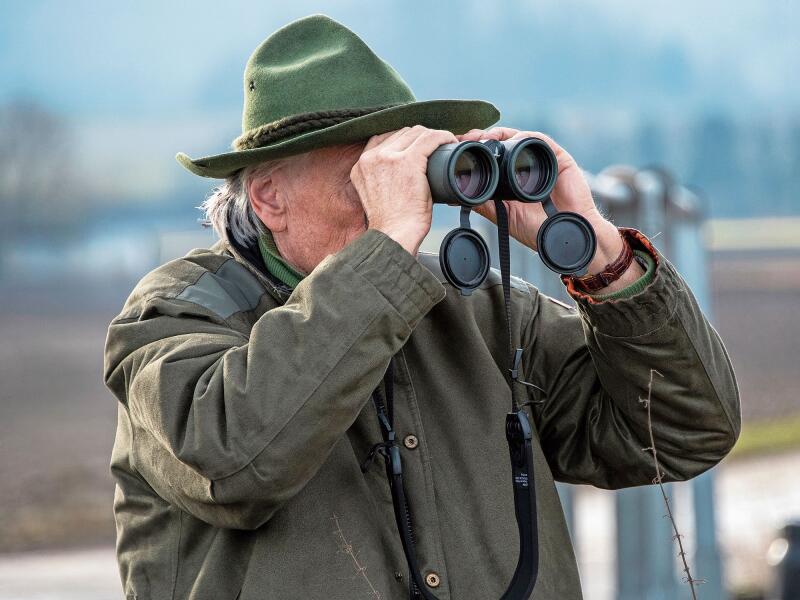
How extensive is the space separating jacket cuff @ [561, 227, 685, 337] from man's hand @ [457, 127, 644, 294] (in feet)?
0.11

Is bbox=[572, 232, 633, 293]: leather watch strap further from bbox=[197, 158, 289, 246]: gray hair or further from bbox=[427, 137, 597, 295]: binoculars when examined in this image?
bbox=[197, 158, 289, 246]: gray hair

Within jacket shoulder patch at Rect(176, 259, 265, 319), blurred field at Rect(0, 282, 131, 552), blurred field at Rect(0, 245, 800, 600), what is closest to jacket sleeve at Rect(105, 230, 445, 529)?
jacket shoulder patch at Rect(176, 259, 265, 319)

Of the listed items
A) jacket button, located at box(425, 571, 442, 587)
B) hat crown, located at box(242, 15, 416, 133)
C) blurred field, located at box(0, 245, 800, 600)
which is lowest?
blurred field, located at box(0, 245, 800, 600)

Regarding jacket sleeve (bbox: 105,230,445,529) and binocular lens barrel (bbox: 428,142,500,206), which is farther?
binocular lens barrel (bbox: 428,142,500,206)

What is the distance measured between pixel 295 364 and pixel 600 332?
1.81ft

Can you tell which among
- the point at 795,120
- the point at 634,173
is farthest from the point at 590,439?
the point at 795,120

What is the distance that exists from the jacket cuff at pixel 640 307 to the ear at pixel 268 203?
0.54m

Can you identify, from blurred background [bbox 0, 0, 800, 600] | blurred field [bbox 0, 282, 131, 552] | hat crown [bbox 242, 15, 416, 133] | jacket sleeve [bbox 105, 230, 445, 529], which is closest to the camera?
jacket sleeve [bbox 105, 230, 445, 529]

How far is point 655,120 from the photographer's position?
19.3 m

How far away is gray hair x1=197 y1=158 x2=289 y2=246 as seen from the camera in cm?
226

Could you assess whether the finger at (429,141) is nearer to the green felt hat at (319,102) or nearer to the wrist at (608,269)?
the green felt hat at (319,102)

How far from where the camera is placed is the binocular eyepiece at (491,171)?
1.95 m

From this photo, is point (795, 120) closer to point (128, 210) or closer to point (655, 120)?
point (655, 120)

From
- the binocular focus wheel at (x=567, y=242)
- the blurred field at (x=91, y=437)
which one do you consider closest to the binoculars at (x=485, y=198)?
the binocular focus wheel at (x=567, y=242)
